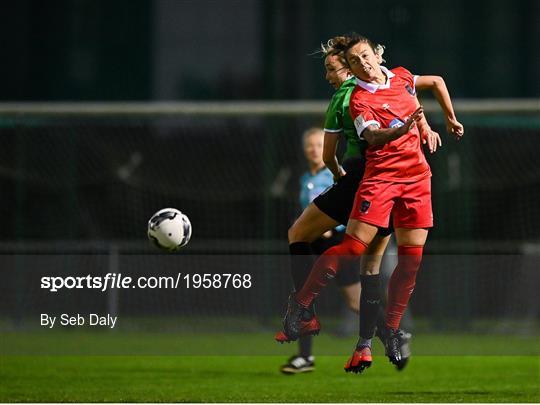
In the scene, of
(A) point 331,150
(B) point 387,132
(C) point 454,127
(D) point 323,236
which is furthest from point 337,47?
(D) point 323,236

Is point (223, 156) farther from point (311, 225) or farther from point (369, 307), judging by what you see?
point (369, 307)

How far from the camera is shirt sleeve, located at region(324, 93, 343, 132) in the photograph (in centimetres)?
758

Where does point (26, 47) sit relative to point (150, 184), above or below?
above

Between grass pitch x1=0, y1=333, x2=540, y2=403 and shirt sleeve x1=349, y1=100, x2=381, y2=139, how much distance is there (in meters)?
2.91

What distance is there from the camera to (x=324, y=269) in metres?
7.76

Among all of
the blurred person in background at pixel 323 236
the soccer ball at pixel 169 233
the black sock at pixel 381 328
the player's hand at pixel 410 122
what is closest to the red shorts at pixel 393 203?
the player's hand at pixel 410 122

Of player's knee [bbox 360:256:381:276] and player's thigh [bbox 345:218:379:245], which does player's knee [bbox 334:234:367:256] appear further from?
player's knee [bbox 360:256:381:276]

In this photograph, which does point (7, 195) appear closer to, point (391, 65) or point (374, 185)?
point (391, 65)

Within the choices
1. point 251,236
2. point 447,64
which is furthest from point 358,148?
point 447,64

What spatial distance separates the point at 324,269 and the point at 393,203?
613mm

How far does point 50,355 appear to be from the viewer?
13.7 meters

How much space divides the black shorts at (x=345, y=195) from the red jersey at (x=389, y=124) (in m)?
0.20

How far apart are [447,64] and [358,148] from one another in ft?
39.5

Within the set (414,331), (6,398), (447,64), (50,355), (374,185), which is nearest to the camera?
(374,185)
